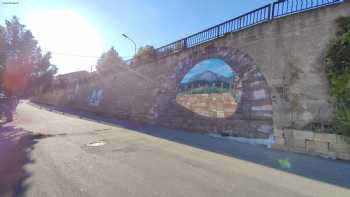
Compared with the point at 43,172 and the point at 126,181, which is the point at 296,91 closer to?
the point at 126,181

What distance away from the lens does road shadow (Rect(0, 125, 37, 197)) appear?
3868 millimetres

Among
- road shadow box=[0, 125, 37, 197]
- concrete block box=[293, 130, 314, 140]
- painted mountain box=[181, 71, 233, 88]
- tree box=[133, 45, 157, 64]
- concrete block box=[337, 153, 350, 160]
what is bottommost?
road shadow box=[0, 125, 37, 197]

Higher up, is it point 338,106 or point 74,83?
point 74,83

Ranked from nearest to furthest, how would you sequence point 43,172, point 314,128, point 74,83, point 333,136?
point 43,172
point 333,136
point 314,128
point 74,83

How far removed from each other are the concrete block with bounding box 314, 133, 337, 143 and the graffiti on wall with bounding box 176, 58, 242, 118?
11.6 feet

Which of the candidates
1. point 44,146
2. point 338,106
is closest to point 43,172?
point 44,146

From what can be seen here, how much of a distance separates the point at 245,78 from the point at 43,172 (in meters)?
8.17

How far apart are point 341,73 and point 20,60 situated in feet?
58.5

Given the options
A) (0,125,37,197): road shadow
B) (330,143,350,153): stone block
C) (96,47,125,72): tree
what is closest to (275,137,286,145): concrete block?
(330,143,350,153): stone block

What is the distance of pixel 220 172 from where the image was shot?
4.87m

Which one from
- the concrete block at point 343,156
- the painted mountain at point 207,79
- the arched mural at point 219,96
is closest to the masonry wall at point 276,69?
the arched mural at point 219,96

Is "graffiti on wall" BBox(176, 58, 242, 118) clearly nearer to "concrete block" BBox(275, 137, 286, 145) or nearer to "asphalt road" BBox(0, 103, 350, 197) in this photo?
"concrete block" BBox(275, 137, 286, 145)

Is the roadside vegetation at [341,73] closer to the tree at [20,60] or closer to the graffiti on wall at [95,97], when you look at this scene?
the tree at [20,60]

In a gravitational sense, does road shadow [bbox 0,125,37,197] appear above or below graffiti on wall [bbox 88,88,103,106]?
below
